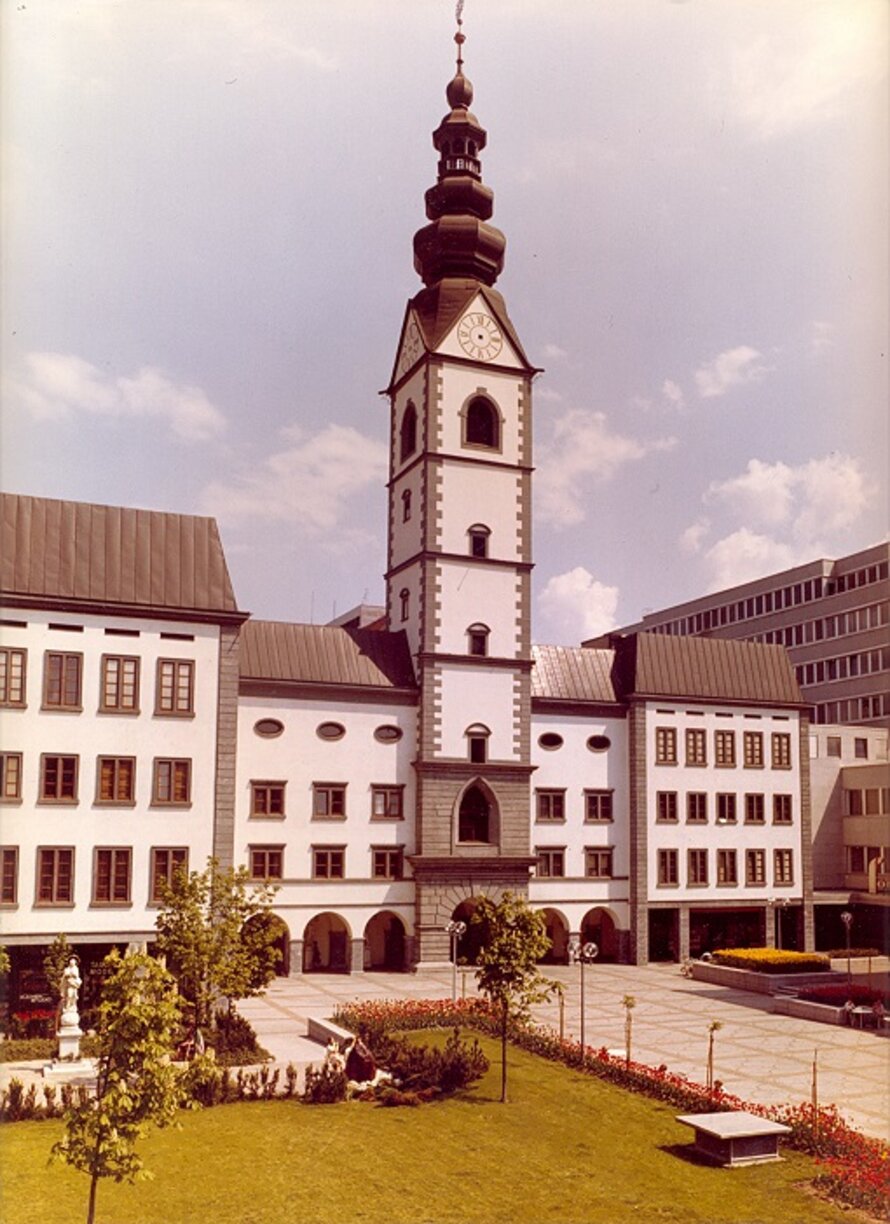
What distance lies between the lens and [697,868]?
66.6 meters

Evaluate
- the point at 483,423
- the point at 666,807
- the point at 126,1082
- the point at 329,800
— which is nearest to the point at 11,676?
the point at 329,800

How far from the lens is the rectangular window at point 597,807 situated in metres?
64.9

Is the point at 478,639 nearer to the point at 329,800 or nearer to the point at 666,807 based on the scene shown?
the point at 329,800

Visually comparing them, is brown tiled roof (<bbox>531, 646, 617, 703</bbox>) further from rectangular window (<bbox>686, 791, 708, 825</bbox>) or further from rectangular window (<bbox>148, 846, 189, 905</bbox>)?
rectangular window (<bbox>148, 846, 189, 905</bbox>)

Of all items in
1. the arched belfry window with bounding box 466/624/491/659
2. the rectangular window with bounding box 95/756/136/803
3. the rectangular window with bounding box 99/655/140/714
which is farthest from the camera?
the arched belfry window with bounding box 466/624/491/659

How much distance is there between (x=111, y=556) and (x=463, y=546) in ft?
61.1

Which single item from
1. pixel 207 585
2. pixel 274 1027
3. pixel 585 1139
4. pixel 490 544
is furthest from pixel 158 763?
pixel 585 1139

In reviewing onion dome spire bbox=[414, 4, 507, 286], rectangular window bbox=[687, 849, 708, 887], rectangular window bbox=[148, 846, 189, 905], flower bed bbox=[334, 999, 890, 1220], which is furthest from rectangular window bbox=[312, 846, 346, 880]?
onion dome spire bbox=[414, 4, 507, 286]

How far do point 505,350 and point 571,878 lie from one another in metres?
A: 28.1

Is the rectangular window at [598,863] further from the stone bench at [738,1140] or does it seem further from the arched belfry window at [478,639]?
the stone bench at [738,1140]

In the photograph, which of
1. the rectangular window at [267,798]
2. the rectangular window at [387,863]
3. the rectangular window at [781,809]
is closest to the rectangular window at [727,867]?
the rectangular window at [781,809]

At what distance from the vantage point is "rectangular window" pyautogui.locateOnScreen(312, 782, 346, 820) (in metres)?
58.0

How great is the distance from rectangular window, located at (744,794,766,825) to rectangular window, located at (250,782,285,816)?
27334 millimetres

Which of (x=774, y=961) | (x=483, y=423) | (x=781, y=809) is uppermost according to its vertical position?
(x=483, y=423)
